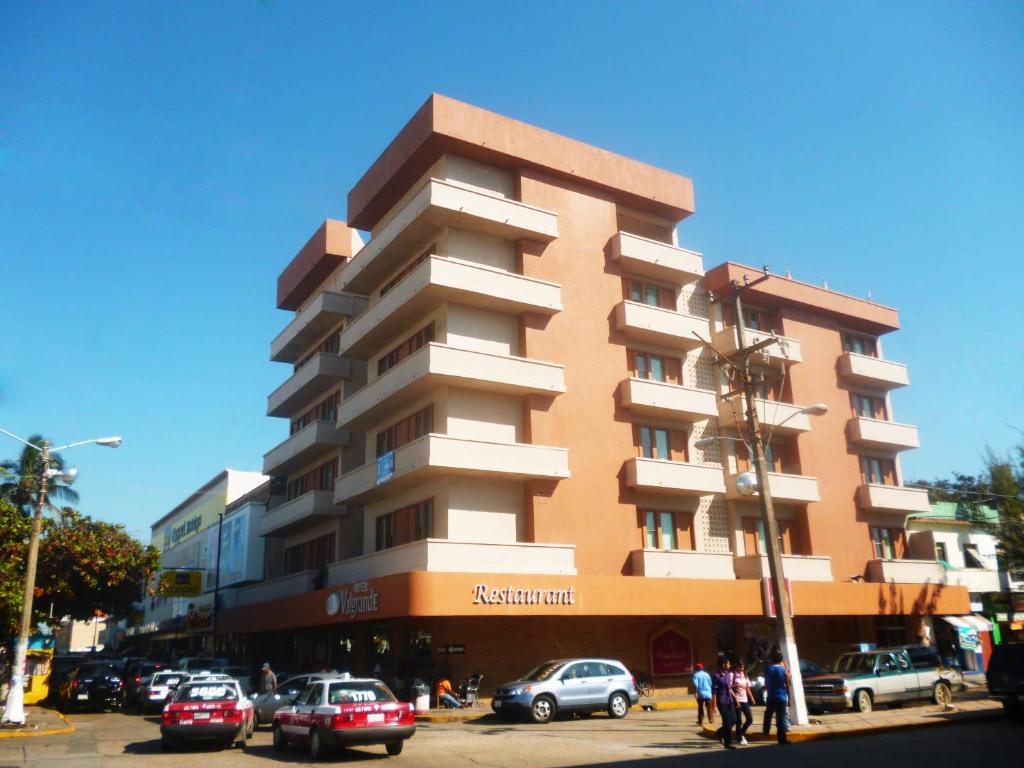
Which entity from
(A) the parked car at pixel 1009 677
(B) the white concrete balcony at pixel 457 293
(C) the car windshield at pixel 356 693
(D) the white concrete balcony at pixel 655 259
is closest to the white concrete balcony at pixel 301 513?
(B) the white concrete balcony at pixel 457 293

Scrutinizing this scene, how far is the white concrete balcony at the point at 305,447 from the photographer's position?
41.5 m

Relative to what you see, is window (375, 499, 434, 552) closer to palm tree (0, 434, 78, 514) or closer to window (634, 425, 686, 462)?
window (634, 425, 686, 462)

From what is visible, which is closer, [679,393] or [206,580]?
[679,393]

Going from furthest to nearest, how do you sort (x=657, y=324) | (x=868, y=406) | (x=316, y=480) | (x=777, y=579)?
(x=868, y=406) < (x=316, y=480) < (x=657, y=324) < (x=777, y=579)

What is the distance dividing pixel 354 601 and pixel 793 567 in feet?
62.9

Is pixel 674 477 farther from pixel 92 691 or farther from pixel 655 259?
pixel 92 691

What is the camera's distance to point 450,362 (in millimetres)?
31406

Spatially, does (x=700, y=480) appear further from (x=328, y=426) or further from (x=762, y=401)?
(x=328, y=426)

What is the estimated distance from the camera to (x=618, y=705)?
85.3 feet

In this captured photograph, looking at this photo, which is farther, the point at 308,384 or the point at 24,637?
the point at 308,384

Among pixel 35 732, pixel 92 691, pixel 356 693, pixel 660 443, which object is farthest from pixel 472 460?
pixel 92 691

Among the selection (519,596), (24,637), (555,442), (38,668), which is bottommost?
(38,668)

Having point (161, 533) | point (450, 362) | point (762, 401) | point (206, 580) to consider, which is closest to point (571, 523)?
point (450, 362)

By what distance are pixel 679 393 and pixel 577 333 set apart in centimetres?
549
